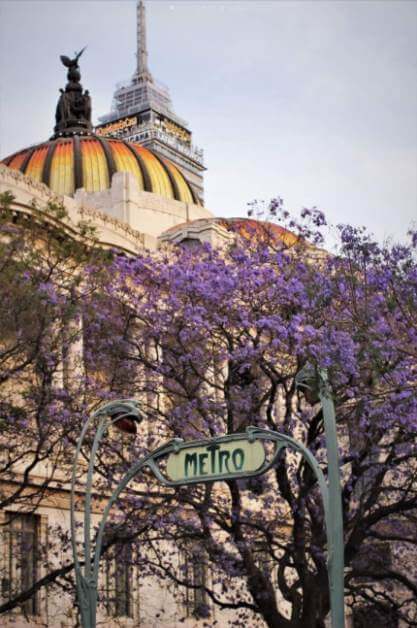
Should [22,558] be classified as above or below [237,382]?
below

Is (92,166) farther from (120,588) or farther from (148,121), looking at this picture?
(148,121)

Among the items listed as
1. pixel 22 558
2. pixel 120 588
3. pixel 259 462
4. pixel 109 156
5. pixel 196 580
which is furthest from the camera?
pixel 109 156

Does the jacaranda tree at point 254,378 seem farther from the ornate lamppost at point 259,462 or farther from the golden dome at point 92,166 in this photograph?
the golden dome at point 92,166

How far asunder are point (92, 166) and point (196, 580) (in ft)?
→ 76.5

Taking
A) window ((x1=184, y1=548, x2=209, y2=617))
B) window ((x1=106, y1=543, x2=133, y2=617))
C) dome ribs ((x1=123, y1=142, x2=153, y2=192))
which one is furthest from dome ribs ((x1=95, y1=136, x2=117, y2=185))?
window ((x1=106, y1=543, x2=133, y2=617))

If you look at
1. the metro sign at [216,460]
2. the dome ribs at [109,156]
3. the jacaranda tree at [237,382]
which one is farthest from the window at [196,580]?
the dome ribs at [109,156]

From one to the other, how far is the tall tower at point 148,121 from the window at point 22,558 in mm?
76285

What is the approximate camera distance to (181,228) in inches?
1743

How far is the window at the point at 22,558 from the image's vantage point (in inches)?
1155

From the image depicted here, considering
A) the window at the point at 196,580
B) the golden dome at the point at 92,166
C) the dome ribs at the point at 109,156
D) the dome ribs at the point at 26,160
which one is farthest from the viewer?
the dome ribs at the point at 109,156

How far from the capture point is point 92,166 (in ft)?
176

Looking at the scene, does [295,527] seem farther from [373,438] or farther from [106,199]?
[106,199]

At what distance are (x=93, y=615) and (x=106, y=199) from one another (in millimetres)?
34105

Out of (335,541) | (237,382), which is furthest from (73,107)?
(335,541)
